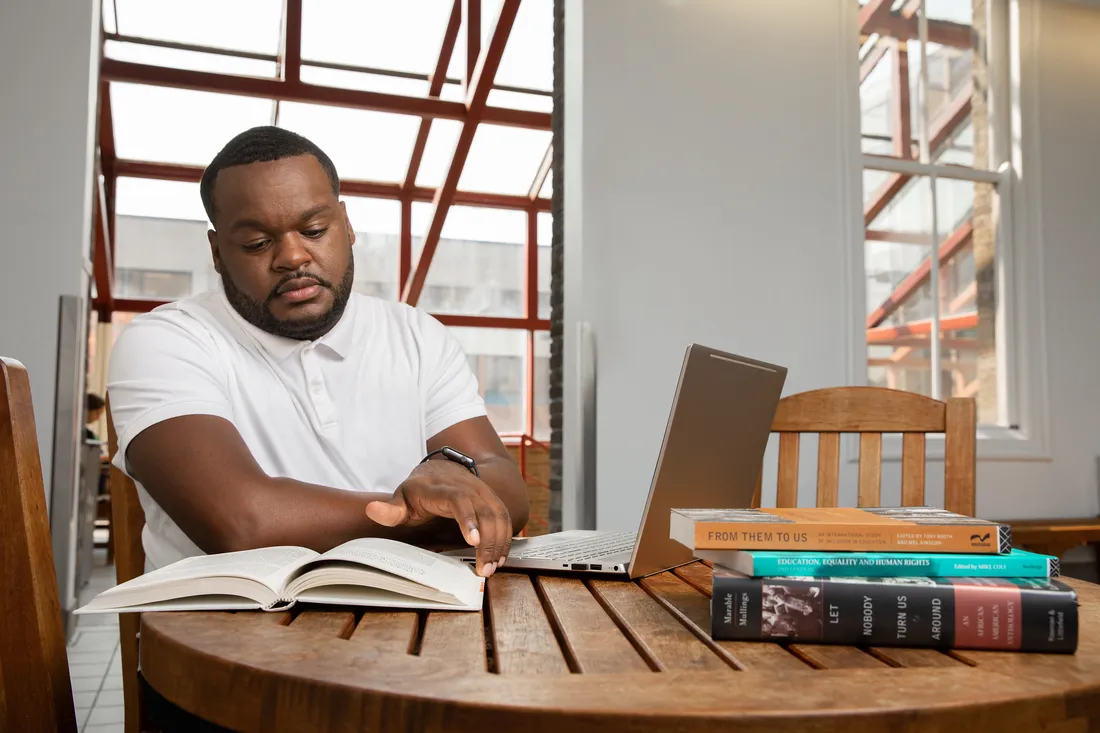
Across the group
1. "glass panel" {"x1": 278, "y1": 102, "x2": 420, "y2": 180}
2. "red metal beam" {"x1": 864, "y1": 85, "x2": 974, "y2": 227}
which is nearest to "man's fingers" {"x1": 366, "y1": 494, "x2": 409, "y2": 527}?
"red metal beam" {"x1": 864, "y1": 85, "x2": 974, "y2": 227}

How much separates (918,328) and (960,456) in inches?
70.1

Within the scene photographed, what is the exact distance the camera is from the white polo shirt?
4.37ft

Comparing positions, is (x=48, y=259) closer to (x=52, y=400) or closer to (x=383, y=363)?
(x=52, y=400)

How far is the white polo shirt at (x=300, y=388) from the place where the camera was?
133 cm

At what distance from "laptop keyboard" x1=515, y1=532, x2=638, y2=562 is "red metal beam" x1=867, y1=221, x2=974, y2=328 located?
2.22m

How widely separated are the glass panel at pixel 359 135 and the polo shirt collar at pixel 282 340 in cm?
681

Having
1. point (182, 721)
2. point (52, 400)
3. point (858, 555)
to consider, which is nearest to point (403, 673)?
point (182, 721)

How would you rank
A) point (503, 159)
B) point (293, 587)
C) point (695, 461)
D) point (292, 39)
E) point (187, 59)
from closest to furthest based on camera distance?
1. point (293, 587)
2. point (695, 461)
3. point (292, 39)
4. point (187, 59)
5. point (503, 159)

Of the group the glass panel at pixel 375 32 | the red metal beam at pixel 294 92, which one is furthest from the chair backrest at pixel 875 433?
the glass panel at pixel 375 32

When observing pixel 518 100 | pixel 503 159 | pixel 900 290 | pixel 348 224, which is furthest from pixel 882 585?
pixel 503 159

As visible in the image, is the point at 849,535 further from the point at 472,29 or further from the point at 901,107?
the point at 472,29

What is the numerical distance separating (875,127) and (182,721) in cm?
329

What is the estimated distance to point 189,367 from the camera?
1.35 metres

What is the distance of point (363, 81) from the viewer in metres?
8.23
